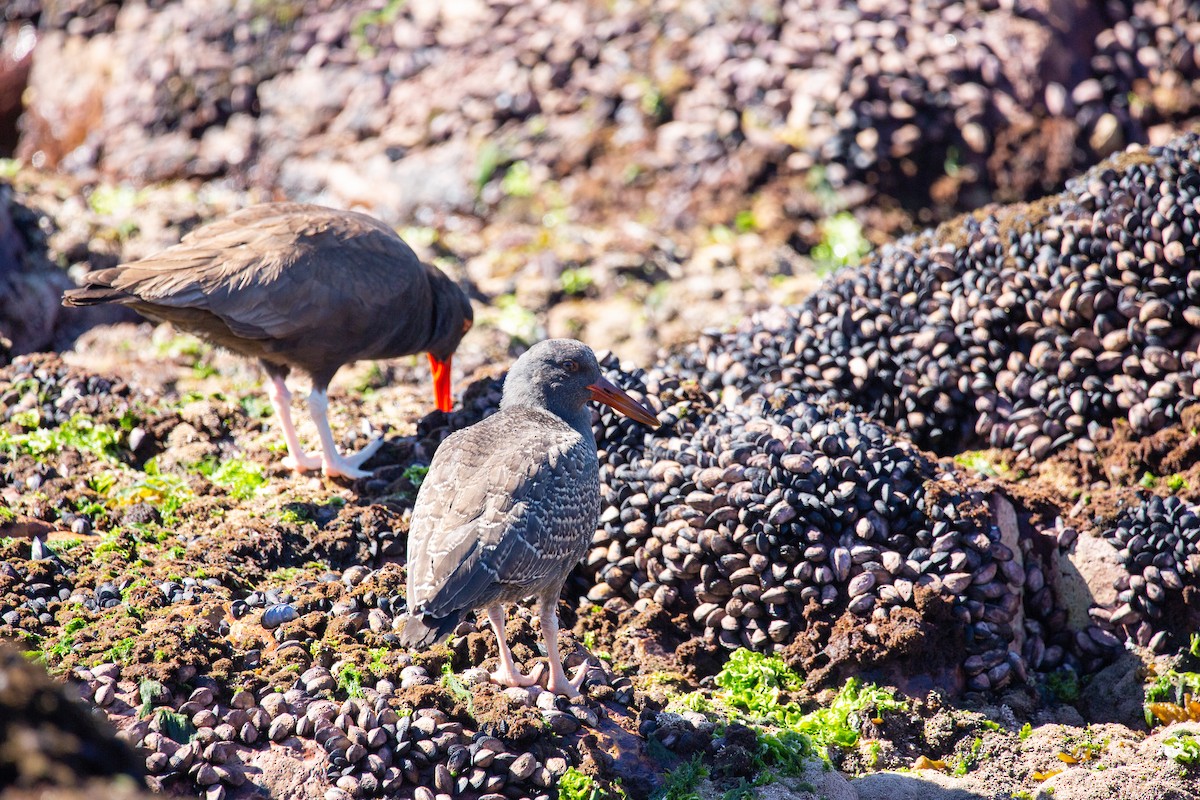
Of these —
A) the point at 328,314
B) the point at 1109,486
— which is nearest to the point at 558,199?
the point at 328,314

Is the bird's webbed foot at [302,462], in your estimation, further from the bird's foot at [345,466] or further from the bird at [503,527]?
the bird at [503,527]

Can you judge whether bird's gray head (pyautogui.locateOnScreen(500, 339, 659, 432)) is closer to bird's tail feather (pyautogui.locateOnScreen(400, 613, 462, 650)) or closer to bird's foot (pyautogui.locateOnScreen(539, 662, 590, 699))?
bird's foot (pyautogui.locateOnScreen(539, 662, 590, 699))

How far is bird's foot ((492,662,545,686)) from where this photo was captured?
4.94 meters

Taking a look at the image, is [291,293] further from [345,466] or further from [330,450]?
[345,466]

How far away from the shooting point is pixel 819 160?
1072cm

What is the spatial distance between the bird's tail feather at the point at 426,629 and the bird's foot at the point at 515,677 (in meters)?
0.60

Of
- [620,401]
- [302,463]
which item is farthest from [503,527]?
[302,463]

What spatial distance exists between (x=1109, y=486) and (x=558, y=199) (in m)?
6.44

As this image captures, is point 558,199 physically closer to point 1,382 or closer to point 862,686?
point 1,382

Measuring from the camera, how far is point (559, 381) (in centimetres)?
573

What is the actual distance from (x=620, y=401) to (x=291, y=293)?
7.46 feet

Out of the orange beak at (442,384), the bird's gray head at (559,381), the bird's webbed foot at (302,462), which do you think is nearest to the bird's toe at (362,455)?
the bird's webbed foot at (302,462)

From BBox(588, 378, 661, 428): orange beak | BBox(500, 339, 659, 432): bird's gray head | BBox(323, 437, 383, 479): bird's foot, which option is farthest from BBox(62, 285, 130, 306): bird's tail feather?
BBox(588, 378, 661, 428): orange beak

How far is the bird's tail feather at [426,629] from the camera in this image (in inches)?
173
